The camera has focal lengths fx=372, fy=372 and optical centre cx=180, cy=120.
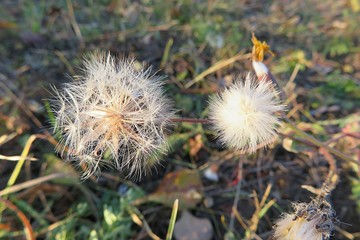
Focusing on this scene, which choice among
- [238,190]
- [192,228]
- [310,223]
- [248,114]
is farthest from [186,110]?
[310,223]

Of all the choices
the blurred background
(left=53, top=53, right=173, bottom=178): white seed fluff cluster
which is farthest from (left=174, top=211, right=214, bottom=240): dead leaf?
(left=53, top=53, right=173, bottom=178): white seed fluff cluster

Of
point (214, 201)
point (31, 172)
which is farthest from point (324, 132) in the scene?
point (31, 172)

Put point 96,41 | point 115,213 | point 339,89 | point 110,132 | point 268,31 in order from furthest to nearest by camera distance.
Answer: point 268,31 → point 96,41 → point 339,89 → point 115,213 → point 110,132

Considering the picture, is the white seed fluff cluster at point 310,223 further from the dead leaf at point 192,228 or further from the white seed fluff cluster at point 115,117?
the dead leaf at point 192,228

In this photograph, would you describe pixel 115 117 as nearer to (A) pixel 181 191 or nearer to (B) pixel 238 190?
(A) pixel 181 191

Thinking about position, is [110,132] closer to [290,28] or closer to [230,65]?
[230,65]

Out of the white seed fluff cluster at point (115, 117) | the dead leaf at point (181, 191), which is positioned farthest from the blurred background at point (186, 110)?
the white seed fluff cluster at point (115, 117)
